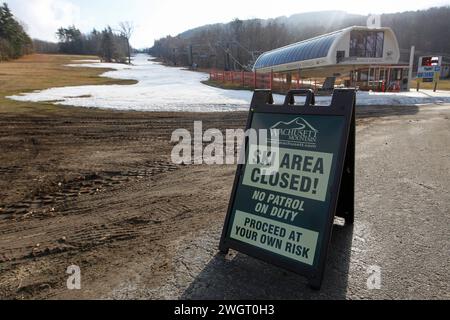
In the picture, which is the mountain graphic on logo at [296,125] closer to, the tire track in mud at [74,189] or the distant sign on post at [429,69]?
the tire track in mud at [74,189]

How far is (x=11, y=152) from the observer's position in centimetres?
666

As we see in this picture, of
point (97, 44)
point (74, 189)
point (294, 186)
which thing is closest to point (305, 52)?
point (74, 189)

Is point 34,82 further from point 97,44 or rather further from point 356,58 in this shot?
point 97,44

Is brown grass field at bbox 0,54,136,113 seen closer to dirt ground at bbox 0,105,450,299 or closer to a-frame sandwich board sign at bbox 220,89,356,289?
dirt ground at bbox 0,105,450,299

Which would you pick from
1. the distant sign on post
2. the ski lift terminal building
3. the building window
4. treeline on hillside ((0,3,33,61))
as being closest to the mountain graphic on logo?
the ski lift terminal building

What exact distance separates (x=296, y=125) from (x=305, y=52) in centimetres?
2864

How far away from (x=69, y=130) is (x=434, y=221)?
909 centimetres

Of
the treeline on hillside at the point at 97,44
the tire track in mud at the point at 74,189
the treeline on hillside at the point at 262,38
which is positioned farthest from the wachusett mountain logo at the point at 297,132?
the treeline on hillside at the point at 97,44

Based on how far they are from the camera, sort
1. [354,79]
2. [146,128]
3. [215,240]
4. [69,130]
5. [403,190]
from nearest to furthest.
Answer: [215,240]
[403,190]
[69,130]
[146,128]
[354,79]

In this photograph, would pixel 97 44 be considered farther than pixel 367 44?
Yes

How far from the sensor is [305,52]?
28.9 metres

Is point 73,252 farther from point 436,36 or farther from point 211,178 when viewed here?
point 436,36

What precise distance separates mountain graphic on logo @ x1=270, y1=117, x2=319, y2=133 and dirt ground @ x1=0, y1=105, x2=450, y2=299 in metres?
1.36

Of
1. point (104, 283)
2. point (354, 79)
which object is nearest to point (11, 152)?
point (104, 283)
